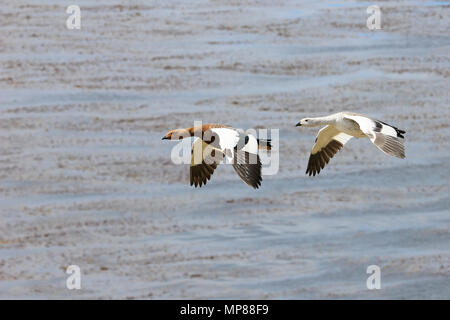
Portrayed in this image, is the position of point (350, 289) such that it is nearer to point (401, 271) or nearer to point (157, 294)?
point (401, 271)

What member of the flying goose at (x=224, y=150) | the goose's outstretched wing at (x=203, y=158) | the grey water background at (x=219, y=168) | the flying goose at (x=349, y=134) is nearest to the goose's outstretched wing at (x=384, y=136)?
the flying goose at (x=349, y=134)

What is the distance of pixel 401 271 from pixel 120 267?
19.2 ft

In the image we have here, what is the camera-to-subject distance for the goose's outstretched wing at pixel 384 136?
350 inches

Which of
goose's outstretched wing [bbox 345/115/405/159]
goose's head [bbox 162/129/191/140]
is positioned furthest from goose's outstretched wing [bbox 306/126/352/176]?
goose's head [bbox 162/129/191/140]

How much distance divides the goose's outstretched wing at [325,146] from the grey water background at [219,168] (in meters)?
12.1

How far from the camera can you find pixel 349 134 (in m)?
9.93

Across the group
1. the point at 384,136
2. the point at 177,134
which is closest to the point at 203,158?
the point at 177,134

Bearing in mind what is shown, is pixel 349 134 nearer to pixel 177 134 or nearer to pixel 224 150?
pixel 224 150

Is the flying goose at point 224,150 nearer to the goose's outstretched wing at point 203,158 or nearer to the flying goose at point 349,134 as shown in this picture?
the goose's outstretched wing at point 203,158

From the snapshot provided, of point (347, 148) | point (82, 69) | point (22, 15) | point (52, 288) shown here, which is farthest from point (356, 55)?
point (52, 288)

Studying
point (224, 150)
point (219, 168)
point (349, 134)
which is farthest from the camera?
point (219, 168)

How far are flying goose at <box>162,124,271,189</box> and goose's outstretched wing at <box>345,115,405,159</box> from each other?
0.83m

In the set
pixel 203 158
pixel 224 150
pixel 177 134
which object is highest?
pixel 177 134

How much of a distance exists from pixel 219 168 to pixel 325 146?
15.3 metres
